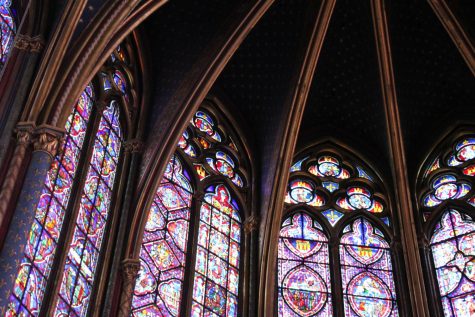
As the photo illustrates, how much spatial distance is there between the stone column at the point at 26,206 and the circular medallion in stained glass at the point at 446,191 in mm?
7976

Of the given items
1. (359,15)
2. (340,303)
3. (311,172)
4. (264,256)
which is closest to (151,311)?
(264,256)

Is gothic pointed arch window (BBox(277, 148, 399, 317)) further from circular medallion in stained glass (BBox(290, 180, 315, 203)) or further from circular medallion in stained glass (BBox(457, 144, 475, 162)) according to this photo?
circular medallion in stained glass (BBox(457, 144, 475, 162))

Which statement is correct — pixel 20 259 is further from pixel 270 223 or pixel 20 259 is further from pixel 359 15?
pixel 359 15

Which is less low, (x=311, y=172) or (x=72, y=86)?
(x=311, y=172)

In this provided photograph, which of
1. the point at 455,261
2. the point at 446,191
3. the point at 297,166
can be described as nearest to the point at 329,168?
the point at 297,166

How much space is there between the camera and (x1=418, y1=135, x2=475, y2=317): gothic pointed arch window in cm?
1523

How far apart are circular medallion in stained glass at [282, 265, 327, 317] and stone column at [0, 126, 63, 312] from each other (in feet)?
17.6

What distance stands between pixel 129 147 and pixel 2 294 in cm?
509

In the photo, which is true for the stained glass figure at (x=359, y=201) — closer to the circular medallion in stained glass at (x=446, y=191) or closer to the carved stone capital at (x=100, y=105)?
the circular medallion in stained glass at (x=446, y=191)

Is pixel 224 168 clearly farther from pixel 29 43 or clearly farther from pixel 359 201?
pixel 29 43

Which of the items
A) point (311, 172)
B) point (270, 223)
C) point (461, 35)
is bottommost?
point (270, 223)

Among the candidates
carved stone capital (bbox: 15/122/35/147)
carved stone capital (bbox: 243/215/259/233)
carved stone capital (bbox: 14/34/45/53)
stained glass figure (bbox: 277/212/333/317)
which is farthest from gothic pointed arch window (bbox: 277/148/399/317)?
carved stone capital (bbox: 14/34/45/53)

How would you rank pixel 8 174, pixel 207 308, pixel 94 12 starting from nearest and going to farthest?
1. pixel 8 174
2. pixel 94 12
3. pixel 207 308

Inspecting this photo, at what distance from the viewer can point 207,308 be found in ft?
46.1
